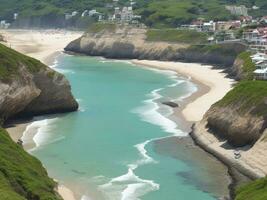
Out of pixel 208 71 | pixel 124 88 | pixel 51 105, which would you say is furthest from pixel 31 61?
pixel 208 71

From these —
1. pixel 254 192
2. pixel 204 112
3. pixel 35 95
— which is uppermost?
pixel 254 192

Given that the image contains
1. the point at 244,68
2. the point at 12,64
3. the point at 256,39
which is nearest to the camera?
the point at 12,64

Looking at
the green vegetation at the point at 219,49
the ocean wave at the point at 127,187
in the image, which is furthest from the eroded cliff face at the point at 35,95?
the green vegetation at the point at 219,49

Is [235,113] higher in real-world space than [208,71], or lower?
higher

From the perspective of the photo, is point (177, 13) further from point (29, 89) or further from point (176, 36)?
point (29, 89)

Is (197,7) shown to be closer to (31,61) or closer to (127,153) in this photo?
(31,61)

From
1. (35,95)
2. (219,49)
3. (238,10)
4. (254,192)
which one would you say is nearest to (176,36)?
(219,49)

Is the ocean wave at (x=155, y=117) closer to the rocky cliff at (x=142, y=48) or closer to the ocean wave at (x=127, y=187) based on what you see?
the ocean wave at (x=127, y=187)
